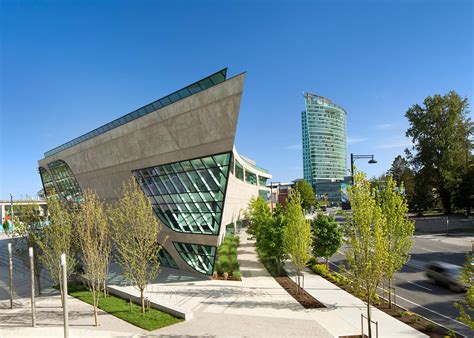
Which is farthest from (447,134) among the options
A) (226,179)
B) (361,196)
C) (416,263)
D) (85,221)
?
(85,221)

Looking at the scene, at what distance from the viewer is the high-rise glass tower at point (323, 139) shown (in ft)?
607

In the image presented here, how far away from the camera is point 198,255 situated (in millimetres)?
26094

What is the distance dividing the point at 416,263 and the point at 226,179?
61.2ft

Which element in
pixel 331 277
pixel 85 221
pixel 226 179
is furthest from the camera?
pixel 331 277

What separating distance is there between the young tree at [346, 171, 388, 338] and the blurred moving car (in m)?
10.5

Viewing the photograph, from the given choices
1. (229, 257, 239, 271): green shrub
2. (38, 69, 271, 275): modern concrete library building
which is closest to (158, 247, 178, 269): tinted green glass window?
(38, 69, 271, 275): modern concrete library building

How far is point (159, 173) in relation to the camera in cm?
2656

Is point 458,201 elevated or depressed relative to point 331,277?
elevated

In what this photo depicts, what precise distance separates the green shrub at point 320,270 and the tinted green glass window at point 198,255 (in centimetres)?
856

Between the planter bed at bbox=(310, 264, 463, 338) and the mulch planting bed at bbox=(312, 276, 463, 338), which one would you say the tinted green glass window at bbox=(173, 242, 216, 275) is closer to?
the planter bed at bbox=(310, 264, 463, 338)

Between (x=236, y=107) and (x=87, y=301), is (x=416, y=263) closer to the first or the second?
(x=236, y=107)

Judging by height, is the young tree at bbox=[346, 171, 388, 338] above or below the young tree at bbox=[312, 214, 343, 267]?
above

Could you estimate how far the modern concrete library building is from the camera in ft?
69.7

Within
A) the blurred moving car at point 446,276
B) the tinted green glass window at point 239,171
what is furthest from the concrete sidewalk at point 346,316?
the tinted green glass window at point 239,171
